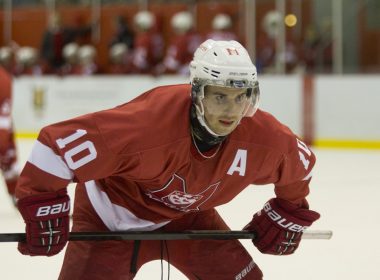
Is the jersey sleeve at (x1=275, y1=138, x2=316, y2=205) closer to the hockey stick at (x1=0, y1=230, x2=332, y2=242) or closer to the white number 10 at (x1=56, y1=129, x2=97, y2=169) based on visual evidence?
the hockey stick at (x1=0, y1=230, x2=332, y2=242)

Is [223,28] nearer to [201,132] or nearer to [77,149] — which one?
[201,132]

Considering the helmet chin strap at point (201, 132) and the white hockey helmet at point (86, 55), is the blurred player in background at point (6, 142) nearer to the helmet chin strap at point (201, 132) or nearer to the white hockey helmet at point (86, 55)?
the helmet chin strap at point (201, 132)

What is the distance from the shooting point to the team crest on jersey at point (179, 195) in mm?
2670

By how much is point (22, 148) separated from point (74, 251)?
22.9ft

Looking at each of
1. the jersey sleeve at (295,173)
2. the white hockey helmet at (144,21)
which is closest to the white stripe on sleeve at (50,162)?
the jersey sleeve at (295,173)

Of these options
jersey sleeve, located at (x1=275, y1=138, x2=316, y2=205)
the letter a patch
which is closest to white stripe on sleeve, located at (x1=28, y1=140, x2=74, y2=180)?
the letter a patch

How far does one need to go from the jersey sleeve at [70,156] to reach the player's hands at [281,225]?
0.68 meters

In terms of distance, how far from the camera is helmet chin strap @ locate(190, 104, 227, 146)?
2594 mm

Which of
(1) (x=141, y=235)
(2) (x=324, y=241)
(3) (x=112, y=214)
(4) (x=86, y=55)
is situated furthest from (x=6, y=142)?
(4) (x=86, y=55)

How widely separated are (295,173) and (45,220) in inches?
33.2

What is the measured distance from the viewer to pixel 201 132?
260 centimetres

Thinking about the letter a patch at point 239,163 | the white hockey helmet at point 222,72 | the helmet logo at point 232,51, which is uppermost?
the helmet logo at point 232,51

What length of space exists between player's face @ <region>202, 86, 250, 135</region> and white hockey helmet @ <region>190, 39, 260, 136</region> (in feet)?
0.06

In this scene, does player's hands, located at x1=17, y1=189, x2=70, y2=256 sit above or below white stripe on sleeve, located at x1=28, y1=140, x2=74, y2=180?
below
